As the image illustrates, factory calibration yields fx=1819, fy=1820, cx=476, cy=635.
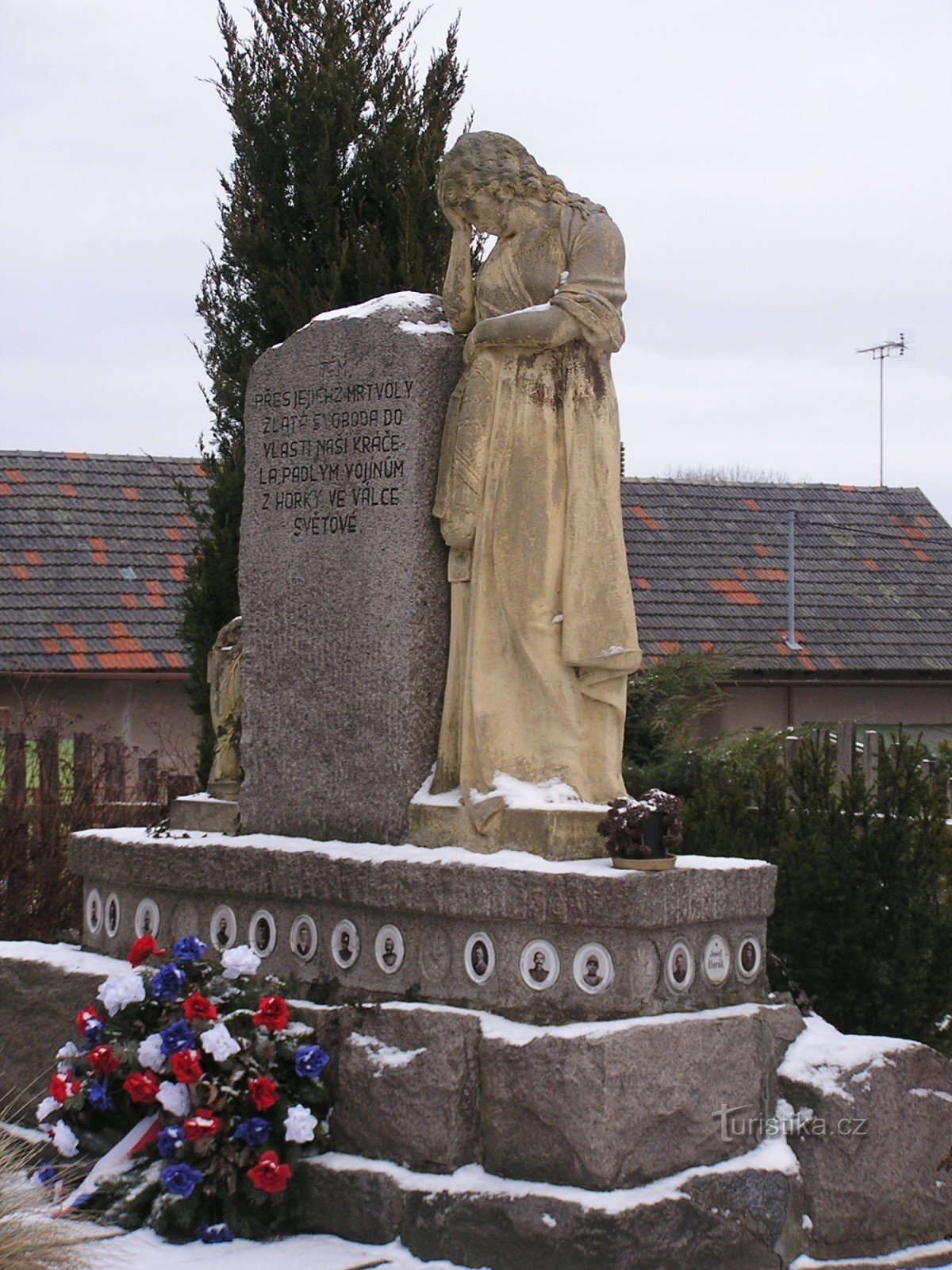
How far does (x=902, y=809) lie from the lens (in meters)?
7.03

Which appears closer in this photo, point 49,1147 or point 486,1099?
point 486,1099

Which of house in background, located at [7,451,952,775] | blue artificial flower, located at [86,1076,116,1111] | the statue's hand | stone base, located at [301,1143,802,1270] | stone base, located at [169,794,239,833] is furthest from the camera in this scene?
house in background, located at [7,451,952,775]

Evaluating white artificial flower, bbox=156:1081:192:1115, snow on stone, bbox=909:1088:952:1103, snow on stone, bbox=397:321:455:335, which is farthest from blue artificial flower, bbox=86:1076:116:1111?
snow on stone, bbox=397:321:455:335

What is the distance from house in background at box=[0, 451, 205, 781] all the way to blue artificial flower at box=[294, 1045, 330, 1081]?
6.40m

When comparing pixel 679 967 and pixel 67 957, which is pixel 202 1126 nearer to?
pixel 679 967

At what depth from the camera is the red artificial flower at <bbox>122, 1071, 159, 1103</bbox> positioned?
5.55 metres

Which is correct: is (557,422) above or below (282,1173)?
above

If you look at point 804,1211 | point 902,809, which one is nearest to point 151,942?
point 804,1211

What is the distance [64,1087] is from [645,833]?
1995 mm

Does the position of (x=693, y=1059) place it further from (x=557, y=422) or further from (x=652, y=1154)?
(x=557, y=422)

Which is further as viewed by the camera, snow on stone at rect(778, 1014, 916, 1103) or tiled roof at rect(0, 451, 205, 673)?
tiled roof at rect(0, 451, 205, 673)

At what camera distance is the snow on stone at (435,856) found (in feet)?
17.9

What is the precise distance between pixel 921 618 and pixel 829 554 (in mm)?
1280

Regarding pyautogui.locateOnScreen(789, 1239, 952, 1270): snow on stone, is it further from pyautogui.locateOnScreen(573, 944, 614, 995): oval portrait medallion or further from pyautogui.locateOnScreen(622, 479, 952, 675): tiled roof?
pyautogui.locateOnScreen(622, 479, 952, 675): tiled roof
